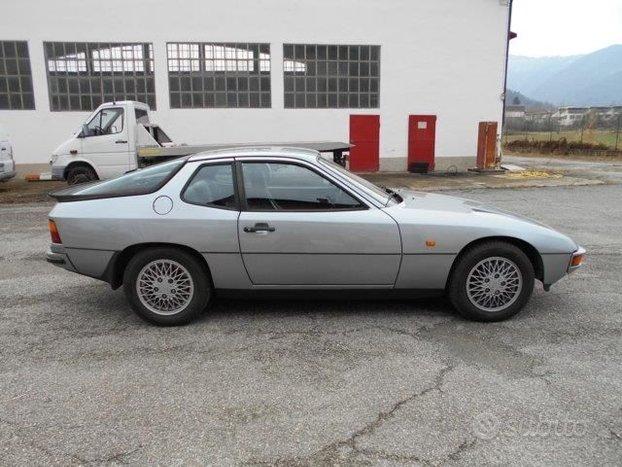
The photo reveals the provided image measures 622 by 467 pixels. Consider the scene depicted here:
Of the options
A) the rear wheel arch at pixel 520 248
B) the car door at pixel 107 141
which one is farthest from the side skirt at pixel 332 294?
the car door at pixel 107 141

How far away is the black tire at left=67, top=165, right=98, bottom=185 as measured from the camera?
475 inches

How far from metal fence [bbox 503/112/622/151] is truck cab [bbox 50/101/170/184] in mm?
20686

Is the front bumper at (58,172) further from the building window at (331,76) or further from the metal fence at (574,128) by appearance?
the metal fence at (574,128)

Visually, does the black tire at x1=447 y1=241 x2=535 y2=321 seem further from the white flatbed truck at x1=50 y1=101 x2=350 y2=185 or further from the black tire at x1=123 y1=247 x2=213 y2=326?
the white flatbed truck at x1=50 y1=101 x2=350 y2=185

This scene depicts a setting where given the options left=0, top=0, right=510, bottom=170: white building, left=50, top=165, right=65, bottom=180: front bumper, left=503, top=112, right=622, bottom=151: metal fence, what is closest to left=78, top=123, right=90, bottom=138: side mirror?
left=50, top=165, right=65, bottom=180: front bumper

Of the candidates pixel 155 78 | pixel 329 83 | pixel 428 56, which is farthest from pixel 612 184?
pixel 155 78

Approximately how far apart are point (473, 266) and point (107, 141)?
10.1m

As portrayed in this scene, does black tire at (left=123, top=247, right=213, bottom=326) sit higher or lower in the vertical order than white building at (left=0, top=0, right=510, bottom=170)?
lower

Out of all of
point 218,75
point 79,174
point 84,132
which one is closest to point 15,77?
point 218,75

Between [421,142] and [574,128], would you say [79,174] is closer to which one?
Result: [421,142]

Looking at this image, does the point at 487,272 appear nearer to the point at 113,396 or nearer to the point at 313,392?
the point at 313,392

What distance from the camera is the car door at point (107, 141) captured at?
39.2 feet

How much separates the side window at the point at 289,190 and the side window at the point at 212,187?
136 millimetres

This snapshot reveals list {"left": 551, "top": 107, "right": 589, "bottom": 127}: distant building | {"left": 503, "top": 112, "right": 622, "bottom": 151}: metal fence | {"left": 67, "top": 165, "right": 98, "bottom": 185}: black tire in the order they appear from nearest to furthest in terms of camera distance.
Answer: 1. {"left": 67, "top": 165, "right": 98, "bottom": 185}: black tire
2. {"left": 503, "top": 112, "right": 622, "bottom": 151}: metal fence
3. {"left": 551, "top": 107, "right": 589, "bottom": 127}: distant building
